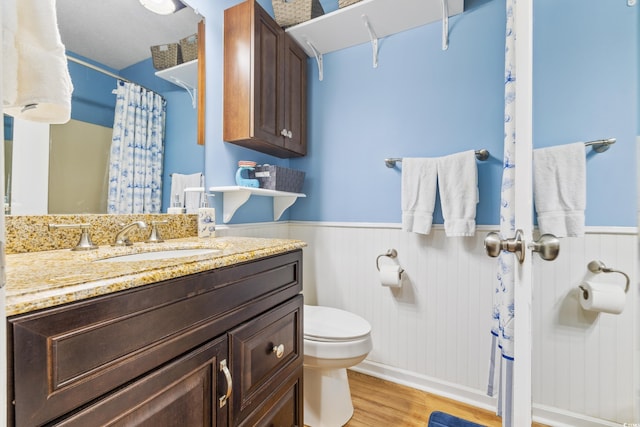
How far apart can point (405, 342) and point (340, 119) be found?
4.80ft

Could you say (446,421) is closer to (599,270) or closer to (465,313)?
(465,313)

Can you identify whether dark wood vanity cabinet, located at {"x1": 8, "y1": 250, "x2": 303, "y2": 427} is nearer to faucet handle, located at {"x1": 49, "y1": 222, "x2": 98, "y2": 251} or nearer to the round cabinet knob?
the round cabinet knob

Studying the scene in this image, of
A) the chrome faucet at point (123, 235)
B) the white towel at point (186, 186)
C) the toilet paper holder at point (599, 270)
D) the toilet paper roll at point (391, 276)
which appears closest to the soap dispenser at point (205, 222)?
the white towel at point (186, 186)

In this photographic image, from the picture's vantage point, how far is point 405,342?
5.74 feet

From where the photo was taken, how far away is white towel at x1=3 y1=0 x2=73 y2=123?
68 centimetres

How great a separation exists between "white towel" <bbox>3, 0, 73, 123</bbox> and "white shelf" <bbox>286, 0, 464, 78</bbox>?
1.34m

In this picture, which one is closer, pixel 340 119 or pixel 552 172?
pixel 552 172

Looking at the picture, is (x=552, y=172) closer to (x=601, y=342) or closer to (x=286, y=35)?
(x=601, y=342)

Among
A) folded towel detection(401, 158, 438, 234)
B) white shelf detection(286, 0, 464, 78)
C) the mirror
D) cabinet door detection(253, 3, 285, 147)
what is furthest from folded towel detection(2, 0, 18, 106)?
folded towel detection(401, 158, 438, 234)

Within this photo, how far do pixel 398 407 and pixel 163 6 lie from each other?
7.39 ft

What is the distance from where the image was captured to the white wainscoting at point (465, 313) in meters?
0.67

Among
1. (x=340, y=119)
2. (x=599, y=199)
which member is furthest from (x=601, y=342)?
(x=340, y=119)

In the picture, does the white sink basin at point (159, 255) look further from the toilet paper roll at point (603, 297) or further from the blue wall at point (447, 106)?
the toilet paper roll at point (603, 297)

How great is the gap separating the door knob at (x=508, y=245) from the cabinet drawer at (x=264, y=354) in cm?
69
